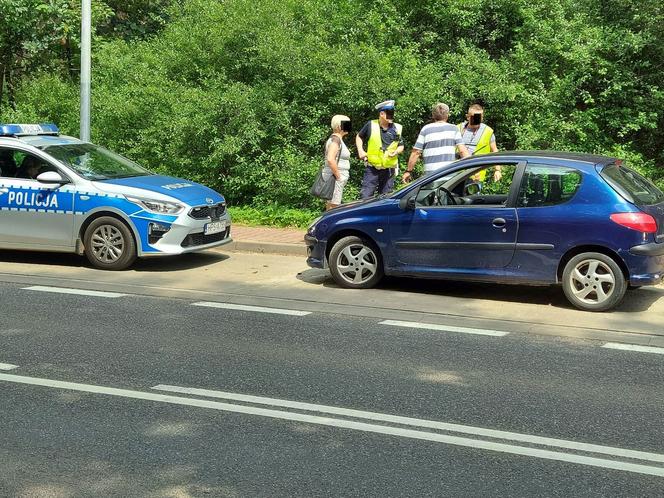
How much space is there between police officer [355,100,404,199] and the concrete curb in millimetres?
1064

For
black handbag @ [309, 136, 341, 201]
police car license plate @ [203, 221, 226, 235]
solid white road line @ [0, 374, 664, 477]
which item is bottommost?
solid white road line @ [0, 374, 664, 477]

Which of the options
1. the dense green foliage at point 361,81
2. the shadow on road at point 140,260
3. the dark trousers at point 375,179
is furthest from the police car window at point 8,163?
the dark trousers at point 375,179

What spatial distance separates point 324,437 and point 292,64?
1048 cm

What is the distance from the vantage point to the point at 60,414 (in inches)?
228

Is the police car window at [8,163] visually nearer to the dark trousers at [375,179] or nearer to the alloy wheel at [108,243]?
the alloy wheel at [108,243]

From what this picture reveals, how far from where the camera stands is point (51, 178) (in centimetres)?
1120

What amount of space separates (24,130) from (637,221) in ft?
24.8

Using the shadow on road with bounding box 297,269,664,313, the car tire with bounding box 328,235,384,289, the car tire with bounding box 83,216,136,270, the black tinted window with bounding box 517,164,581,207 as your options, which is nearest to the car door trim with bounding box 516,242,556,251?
the black tinted window with bounding box 517,164,581,207

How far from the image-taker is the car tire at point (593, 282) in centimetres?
887

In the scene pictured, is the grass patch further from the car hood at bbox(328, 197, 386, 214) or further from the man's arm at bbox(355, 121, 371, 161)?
the car hood at bbox(328, 197, 386, 214)

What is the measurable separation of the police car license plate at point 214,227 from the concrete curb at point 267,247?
754mm

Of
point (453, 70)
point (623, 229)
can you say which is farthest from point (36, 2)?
point (623, 229)

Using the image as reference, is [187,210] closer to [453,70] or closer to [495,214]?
[495,214]

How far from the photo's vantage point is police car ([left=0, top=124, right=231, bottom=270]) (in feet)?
36.1
